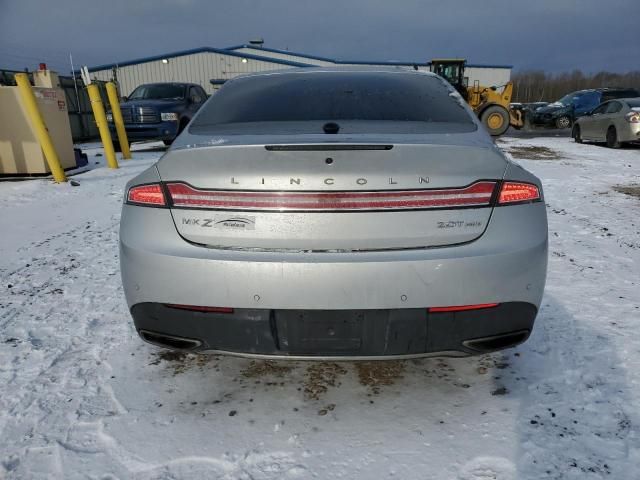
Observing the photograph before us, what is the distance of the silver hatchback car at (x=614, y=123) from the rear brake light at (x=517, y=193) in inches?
496

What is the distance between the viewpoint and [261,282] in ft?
5.53

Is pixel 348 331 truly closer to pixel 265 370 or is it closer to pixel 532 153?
pixel 265 370

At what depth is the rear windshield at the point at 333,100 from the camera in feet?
7.63

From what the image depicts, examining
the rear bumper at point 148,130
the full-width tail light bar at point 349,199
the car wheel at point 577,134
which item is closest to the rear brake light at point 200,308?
the full-width tail light bar at point 349,199

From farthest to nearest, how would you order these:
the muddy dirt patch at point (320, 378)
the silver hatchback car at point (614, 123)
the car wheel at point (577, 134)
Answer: the car wheel at point (577, 134) → the silver hatchback car at point (614, 123) → the muddy dirt patch at point (320, 378)

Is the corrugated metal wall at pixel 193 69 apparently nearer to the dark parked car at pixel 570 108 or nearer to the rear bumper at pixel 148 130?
the dark parked car at pixel 570 108

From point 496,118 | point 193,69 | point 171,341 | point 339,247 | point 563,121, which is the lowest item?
point 171,341

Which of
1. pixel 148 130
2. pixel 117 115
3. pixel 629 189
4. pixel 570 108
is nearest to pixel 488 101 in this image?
pixel 570 108

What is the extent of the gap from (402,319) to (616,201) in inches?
238

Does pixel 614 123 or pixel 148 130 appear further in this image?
pixel 614 123

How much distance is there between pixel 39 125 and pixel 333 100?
6.86 meters

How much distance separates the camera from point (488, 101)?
16312 millimetres

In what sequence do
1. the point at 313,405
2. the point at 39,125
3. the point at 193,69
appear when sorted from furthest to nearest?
the point at 193,69, the point at 39,125, the point at 313,405

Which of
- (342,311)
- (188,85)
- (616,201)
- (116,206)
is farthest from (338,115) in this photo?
(188,85)
